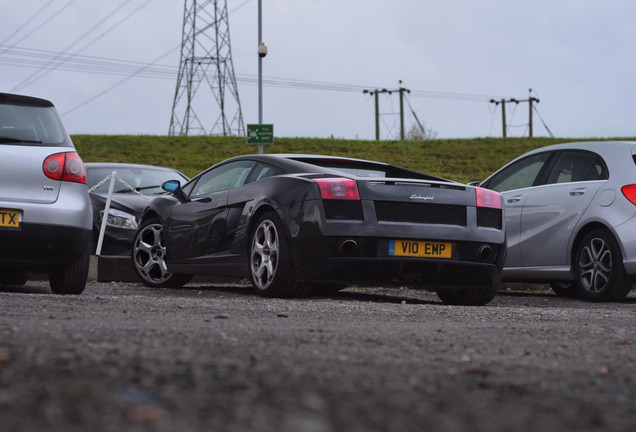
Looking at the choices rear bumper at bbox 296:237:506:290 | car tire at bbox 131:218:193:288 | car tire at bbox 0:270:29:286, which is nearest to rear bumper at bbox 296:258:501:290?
rear bumper at bbox 296:237:506:290

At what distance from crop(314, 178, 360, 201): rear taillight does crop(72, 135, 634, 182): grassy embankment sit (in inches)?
1019

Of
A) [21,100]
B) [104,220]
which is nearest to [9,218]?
[21,100]

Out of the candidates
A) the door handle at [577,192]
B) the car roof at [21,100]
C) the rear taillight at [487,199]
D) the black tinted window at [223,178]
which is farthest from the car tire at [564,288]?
the car roof at [21,100]

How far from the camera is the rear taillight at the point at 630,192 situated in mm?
8664

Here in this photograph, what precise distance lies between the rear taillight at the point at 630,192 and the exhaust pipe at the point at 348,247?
2.84 metres

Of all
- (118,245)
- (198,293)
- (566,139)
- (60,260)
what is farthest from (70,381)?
(566,139)

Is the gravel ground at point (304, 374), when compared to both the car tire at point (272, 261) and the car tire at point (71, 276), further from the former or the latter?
the car tire at point (71, 276)

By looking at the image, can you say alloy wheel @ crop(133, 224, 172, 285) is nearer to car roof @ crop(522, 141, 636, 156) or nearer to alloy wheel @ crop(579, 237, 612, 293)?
car roof @ crop(522, 141, 636, 156)

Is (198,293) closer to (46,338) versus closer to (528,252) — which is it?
(528,252)

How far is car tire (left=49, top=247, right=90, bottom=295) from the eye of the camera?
7992 mm

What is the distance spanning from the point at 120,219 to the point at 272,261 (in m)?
4.73

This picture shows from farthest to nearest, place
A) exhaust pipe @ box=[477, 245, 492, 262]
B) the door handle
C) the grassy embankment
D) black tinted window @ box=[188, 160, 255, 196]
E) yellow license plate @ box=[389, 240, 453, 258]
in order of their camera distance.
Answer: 1. the grassy embankment
2. the door handle
3. black tinted window @ box=[188, 160, 255, 196]
4. exhaust pipe @ box=[477, 245, 492, 262]
5. yellow license plate @ box=[389, 240, 453, 258]

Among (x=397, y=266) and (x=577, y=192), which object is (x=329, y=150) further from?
(x=397, y=266)

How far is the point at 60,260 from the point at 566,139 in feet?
122
